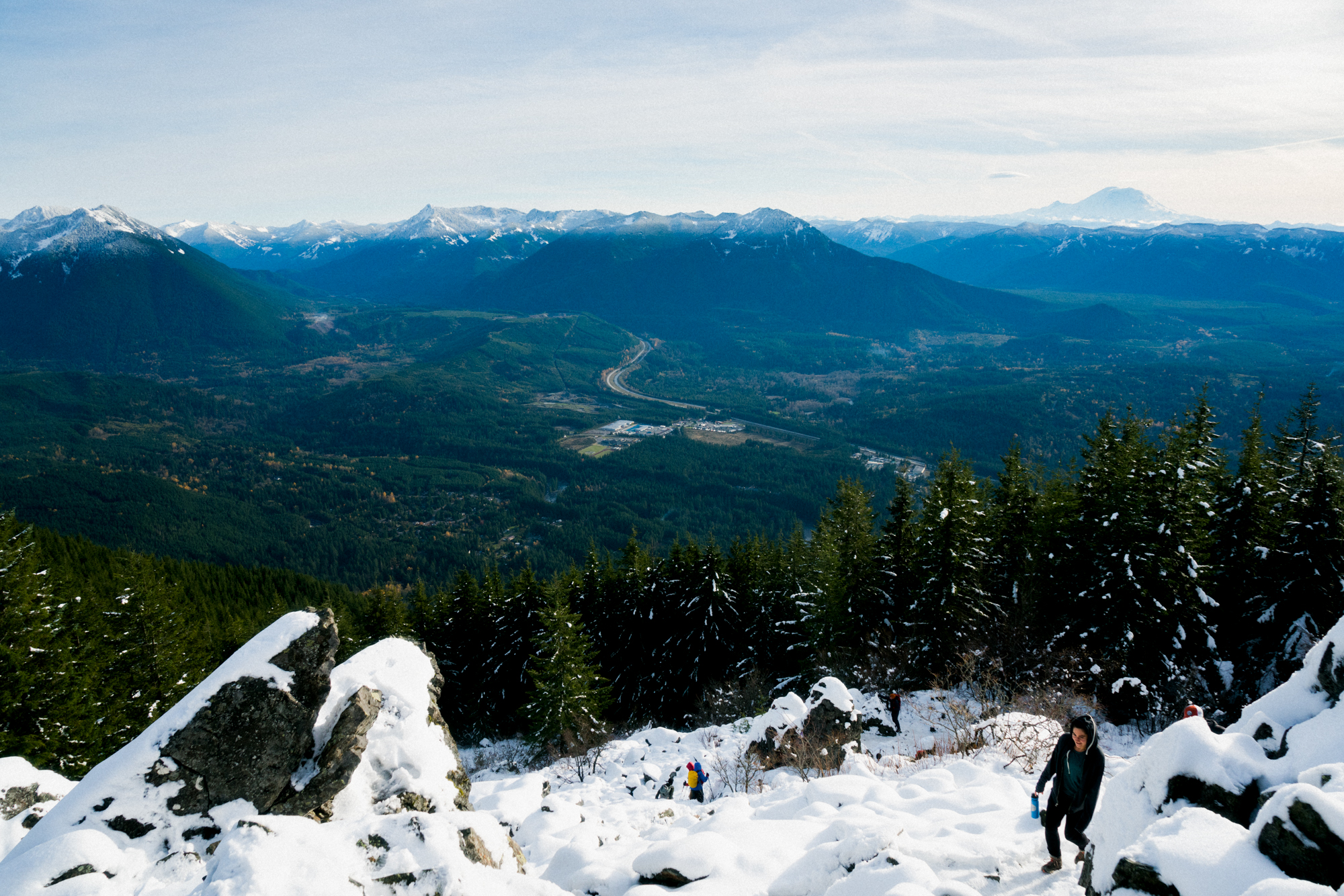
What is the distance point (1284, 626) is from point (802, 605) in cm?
2540

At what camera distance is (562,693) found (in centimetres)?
3816

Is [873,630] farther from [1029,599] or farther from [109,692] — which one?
[109,692]

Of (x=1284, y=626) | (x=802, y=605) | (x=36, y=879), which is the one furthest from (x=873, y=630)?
(x=36, y=879)

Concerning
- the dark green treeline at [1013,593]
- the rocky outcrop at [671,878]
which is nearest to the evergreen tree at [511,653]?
the dark green treeline at [1013,593]

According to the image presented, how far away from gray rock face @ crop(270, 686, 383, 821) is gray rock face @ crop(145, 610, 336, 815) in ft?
1.35

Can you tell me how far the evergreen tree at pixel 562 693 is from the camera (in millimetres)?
37688

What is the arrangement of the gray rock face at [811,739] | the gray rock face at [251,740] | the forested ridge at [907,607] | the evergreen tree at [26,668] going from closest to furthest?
1. the gray rock face at [251,740]
2. the gray rock face at [811,739]
3. the evergreen tree at [26,668]
4. the forested ridge at [907,607]

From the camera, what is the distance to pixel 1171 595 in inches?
1253

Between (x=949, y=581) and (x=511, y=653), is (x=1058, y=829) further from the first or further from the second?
(x=511, y=653)

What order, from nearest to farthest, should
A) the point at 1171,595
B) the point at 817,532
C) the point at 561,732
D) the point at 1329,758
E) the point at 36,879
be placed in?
the point at 1329,758 < the point at 36,879 < the point at 1171,595 < the point at 561,732 < the point at 817,532

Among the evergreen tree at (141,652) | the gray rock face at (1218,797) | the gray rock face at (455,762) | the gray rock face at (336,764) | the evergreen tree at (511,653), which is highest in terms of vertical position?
the gray rock face at (1218,797)

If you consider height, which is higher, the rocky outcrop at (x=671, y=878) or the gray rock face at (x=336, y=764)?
the gray rock face at (x=336, y=764)

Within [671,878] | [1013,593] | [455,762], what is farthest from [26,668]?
[1013,593]

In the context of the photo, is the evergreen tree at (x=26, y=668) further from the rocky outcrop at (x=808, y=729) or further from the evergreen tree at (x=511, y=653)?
the rocky outcrop at (x=808, y=729)
